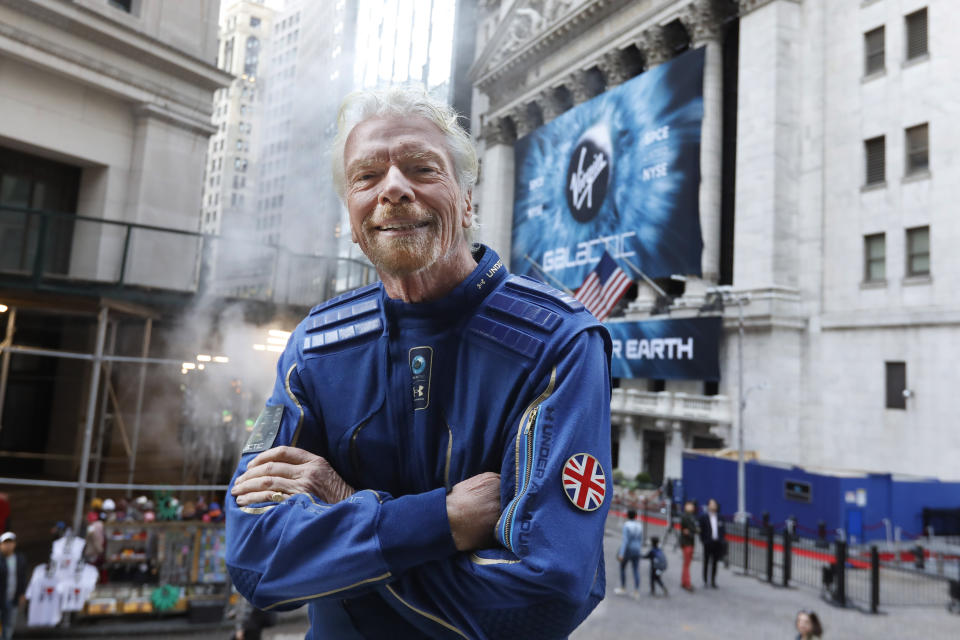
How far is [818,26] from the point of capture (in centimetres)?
2844

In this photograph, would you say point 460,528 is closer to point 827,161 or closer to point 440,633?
point 440,633

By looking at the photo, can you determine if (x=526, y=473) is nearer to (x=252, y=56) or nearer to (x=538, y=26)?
(x=252, y=56)

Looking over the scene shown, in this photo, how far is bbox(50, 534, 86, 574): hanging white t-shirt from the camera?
9.37 metres

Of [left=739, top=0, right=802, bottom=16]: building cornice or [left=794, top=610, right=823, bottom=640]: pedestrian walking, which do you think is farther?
[left=739, top=0, right=802, bottom=16]: building cornice

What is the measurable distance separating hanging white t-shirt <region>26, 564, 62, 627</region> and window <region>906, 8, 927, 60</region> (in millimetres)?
30180

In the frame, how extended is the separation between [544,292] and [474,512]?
599mm

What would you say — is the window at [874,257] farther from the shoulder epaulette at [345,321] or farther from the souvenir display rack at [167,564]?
the shoulder epaulette at [345,321]

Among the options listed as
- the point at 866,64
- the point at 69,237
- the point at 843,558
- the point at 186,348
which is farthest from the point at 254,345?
the point at 866,64

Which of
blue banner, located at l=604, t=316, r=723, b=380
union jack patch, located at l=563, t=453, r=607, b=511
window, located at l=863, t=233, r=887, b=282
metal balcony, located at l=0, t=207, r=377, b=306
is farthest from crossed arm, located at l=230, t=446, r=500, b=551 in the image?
blue banner, located at l=604, t=316, r=723, b=380

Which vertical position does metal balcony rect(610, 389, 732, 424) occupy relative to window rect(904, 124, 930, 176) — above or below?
below

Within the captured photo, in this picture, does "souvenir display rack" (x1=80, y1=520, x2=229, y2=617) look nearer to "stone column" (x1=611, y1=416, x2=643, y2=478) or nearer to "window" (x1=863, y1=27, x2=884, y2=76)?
"stone column" (x1=611, y1=416, x2=643, y2=478)

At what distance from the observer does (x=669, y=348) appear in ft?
102

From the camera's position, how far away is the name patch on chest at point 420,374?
5.33 feet

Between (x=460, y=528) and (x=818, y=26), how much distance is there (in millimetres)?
33397
